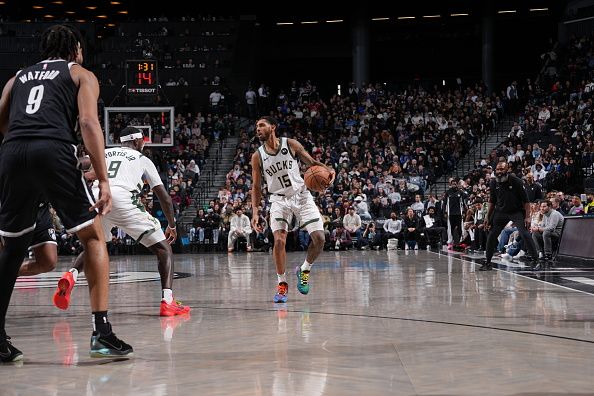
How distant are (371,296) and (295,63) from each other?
33.5m

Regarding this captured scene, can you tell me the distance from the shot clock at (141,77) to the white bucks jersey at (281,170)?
→ 1606 centimetres

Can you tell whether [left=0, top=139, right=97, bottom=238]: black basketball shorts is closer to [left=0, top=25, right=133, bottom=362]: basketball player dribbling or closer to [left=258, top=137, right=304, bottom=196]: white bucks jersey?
[left=0, top=25, right=133, bottom=362]: basketball player dribbling

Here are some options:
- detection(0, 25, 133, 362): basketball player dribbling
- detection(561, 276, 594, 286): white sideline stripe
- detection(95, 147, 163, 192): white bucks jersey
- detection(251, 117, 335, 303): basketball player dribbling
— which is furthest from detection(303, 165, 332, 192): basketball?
detection(0, 25, 133, 362): basketball player dribbling

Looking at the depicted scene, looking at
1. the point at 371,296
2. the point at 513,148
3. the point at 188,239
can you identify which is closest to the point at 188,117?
the point at 188,239

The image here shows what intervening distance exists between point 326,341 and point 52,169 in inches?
82.9

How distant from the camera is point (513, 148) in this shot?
27.2 m

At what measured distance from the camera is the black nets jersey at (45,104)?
5.04 m

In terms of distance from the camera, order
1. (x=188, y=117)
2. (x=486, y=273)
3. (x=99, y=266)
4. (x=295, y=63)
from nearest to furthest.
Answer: (x=99, y=266), (x=486, y=273), (x=188, y=117), (x=295, y=63)

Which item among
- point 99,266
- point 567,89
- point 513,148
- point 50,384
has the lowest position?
point 50,384

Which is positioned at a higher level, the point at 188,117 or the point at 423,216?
the point at 188,117

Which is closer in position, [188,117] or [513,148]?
[513,148]

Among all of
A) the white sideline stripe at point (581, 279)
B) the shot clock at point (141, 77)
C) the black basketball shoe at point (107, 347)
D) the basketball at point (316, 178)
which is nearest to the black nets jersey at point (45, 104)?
the black basketball shoe at point (107, 347)

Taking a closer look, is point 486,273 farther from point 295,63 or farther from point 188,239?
point 295,63

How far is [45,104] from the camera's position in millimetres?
5082
